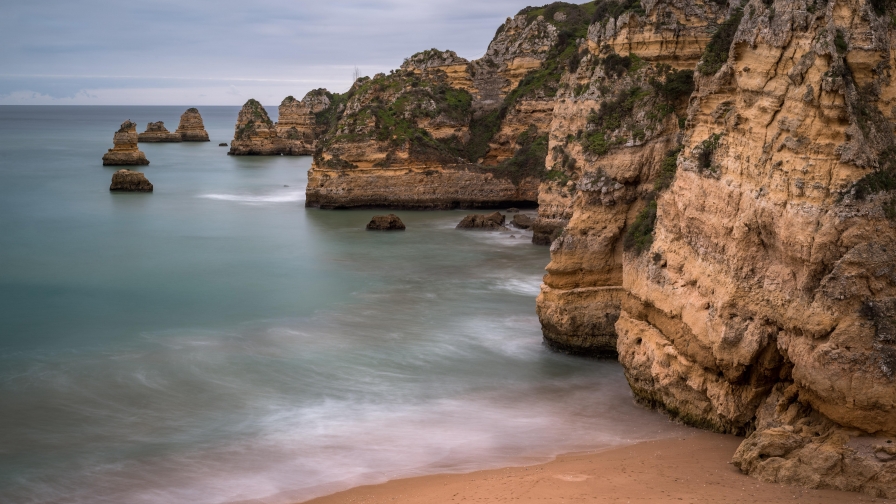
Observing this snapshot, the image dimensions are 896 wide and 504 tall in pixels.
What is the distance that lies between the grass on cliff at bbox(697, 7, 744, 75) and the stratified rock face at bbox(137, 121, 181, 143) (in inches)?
4072

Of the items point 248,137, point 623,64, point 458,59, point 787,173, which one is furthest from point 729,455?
point 248,137

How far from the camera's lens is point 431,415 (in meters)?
16.1

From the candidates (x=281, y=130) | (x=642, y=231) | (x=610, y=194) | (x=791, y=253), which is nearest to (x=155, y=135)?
(x=281, y=130)

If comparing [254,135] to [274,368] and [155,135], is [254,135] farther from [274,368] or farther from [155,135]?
[274,368]

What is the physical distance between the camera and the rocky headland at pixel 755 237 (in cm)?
1015

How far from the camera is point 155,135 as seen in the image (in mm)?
109812

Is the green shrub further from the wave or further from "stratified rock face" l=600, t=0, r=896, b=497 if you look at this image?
the wave

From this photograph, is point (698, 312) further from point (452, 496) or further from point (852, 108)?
point (452, 496)

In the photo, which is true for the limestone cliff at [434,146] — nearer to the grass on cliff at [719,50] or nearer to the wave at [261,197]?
the wave at [261,197]

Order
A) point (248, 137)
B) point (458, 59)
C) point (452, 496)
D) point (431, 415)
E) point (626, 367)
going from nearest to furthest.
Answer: point (452, 496), point (626, 367), point (431, 415), point (458, 59), point (248, 137)

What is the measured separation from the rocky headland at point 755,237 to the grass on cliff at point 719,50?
0.13ft

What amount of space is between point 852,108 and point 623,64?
11.1m

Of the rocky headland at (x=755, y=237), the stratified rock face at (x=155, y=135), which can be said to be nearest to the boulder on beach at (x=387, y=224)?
the rocky headland at (x=755, y=237)

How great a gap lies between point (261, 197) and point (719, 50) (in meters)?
44.4
